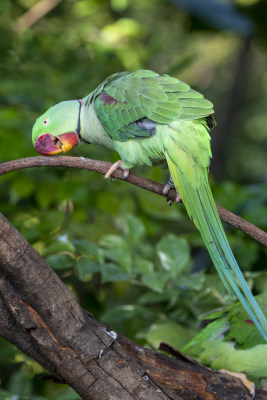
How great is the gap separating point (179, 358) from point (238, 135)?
702 centimetres

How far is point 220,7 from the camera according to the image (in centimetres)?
321

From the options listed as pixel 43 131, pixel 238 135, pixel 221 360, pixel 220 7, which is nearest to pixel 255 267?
pixel 221 360

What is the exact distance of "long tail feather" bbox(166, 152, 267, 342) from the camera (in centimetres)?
109

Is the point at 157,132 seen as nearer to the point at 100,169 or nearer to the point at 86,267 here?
the point at 100,169

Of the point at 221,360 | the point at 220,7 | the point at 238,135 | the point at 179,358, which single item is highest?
the point at 220,7

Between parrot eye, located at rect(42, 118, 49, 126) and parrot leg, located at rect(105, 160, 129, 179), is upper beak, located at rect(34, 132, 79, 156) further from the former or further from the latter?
parrot leg, located at rect(105, 160, 129, 179)

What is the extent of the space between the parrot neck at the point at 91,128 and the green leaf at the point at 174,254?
452 millimetres

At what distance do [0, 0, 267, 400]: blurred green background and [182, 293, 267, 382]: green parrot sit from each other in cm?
12

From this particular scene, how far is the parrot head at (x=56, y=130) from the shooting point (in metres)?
1.39

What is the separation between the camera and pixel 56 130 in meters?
1.39

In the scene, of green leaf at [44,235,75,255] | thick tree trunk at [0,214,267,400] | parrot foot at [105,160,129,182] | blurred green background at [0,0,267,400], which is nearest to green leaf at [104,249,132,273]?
blurred green background at [0,0,267,400]

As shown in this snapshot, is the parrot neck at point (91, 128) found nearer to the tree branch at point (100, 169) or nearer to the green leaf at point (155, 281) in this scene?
the tree branch at point (100, 169)

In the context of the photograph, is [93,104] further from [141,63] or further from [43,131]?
[141,63]

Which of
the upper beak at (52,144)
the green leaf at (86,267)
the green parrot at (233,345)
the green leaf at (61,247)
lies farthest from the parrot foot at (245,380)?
the upper beak at (52,144)
